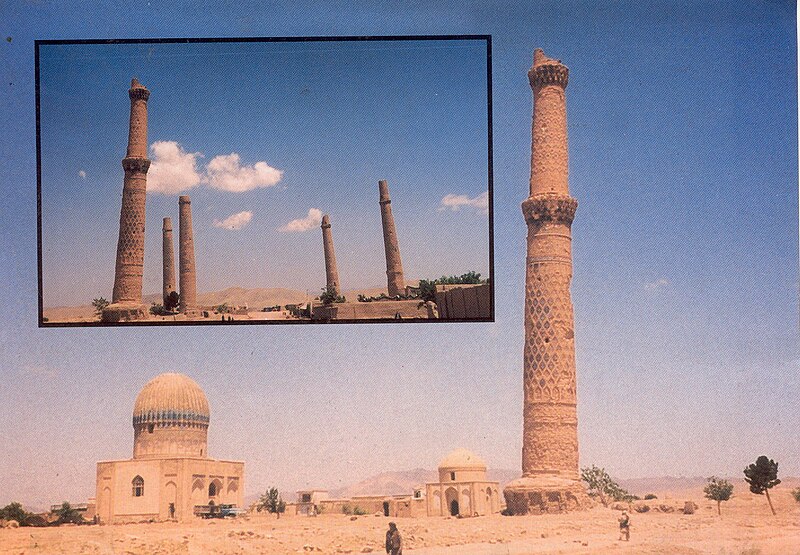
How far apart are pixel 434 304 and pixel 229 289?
131 inches

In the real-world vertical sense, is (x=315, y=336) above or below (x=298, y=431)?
above

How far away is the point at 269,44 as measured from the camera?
55.6 feet

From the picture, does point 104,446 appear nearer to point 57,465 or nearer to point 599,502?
point 57,465

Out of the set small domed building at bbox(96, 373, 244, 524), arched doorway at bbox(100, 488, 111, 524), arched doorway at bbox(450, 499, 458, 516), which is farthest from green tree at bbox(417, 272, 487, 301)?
arched doorway at bbox(100, 488, 111, 524)

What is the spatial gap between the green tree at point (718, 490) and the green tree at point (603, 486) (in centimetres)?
152

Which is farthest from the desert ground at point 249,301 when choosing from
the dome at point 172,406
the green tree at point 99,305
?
the dome at point 172,406

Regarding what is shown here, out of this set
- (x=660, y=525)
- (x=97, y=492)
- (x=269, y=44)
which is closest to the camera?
(x=269, y=44)

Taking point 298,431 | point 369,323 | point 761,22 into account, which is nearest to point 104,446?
point 298,431

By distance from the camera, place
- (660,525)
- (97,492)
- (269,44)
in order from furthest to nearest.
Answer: (97,492), (660,525), (269,44)

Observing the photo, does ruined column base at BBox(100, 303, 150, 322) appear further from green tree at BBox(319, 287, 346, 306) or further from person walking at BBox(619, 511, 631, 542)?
person walking at BBox(619, 511, 631, 542)

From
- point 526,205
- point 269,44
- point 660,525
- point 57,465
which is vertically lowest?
point 660,525

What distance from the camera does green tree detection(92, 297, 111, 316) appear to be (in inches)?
688

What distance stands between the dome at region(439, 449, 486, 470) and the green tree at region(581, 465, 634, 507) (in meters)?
1.84

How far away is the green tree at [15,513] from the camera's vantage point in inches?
671
